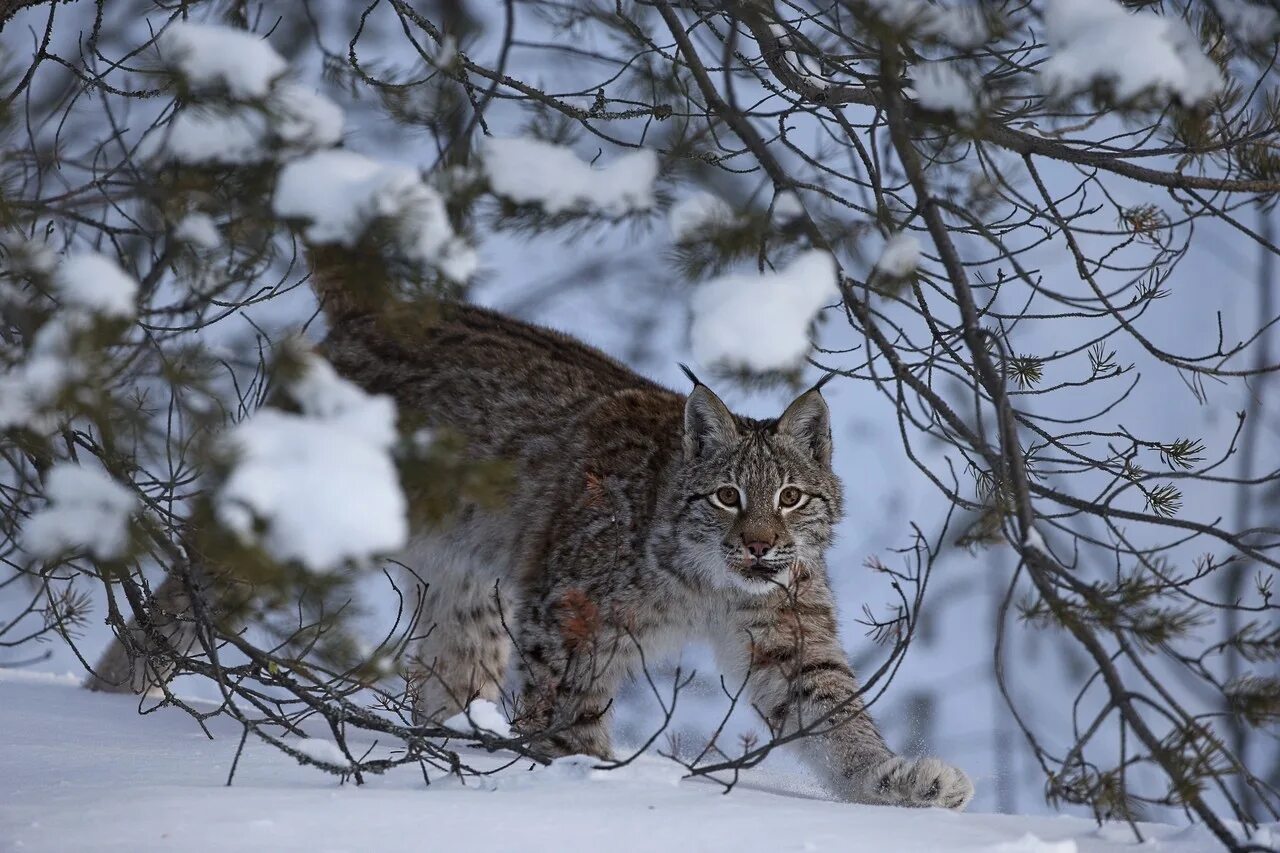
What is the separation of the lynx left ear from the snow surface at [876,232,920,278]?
1.85m

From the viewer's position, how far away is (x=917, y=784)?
445 centimetres

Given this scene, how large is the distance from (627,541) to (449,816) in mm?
2009

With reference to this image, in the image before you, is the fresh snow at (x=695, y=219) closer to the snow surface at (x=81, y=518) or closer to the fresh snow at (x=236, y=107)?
the fresh snow at (x=236, y=107)

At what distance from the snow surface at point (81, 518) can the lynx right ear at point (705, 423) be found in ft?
9.27

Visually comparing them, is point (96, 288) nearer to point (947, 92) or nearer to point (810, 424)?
point (947, 92)

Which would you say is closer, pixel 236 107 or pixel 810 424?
pixel 236 107

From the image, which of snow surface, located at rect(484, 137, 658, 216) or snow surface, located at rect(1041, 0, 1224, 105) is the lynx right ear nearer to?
snow surface, located at rect(484, 137, 658, 216)

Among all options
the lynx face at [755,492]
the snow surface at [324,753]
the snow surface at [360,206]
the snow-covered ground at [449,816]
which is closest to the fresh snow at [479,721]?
the snow-covered ground at [449,816]

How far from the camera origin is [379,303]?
2855mm

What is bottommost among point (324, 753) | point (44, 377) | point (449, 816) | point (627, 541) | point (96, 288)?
point (449, 816)

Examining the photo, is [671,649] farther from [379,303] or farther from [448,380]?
[379,303]

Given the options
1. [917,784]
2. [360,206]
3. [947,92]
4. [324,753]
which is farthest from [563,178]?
[917,784]

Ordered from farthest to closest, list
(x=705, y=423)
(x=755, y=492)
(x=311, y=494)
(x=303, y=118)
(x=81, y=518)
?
1. (x=705, y=423)
2. (x=755, y=492)
3. (x=303, y=118)
4. (x=81, y=518)
5. (x=311, y=494)

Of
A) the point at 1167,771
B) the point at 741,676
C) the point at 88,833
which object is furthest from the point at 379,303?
the point at 741,676
